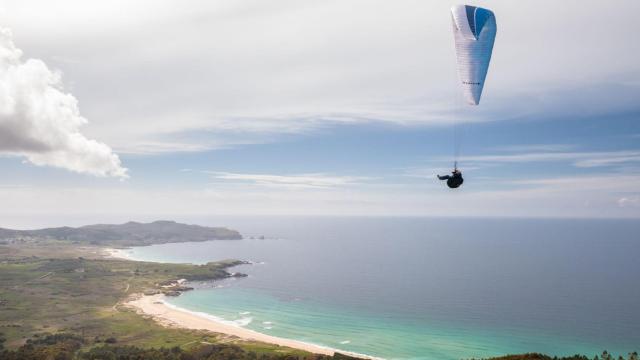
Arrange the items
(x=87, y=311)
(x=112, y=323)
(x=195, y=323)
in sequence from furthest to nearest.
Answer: (x=87, y=311) < (x=195, y=323) < (x=112, y=323)

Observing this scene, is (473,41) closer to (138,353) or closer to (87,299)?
(138,353)

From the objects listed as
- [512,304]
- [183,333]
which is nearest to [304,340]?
[183,333]

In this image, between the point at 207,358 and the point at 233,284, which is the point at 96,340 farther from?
the point at 233,284

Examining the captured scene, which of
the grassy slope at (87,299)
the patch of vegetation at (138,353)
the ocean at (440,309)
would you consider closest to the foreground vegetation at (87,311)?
the grassy slope at (87,299)

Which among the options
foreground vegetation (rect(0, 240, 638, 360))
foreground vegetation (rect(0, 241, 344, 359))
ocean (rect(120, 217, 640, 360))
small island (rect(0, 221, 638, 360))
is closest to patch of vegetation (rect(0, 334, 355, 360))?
foreground vegetation (rect(0, 240, 638, 360))

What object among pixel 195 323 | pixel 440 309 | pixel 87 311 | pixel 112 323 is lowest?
pixel 87 311

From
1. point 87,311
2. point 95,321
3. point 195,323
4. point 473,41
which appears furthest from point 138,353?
point 473,41
